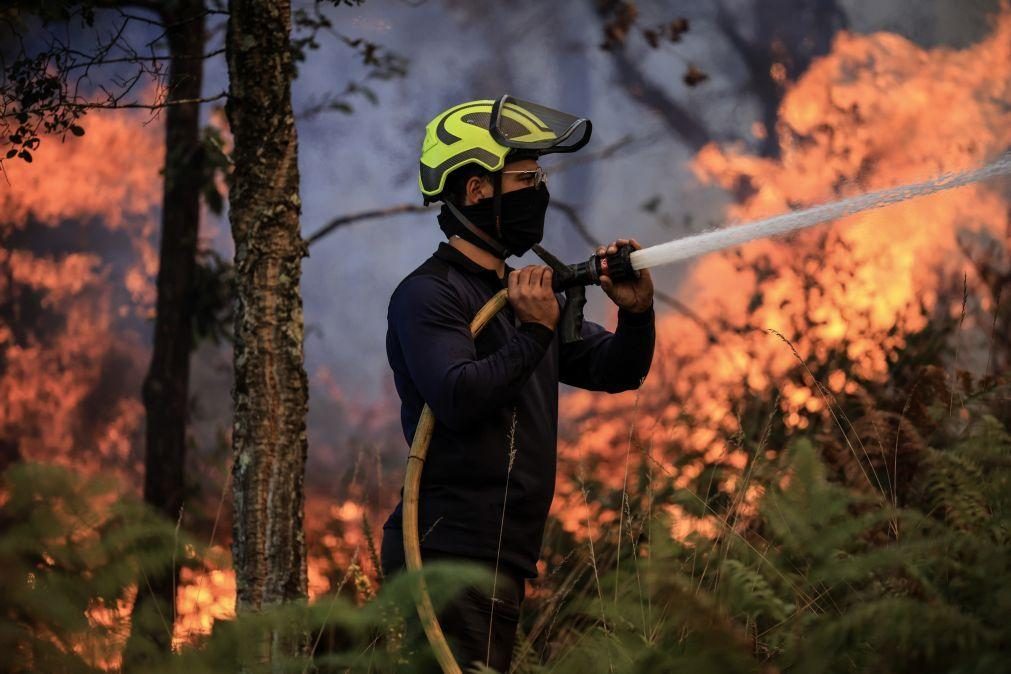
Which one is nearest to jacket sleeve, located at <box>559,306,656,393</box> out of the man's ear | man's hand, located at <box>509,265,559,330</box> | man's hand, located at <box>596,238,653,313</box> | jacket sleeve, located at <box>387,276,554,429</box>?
man's hand, located at <box>596,238,653,313</box>

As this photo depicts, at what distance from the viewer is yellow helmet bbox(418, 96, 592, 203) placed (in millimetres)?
3482

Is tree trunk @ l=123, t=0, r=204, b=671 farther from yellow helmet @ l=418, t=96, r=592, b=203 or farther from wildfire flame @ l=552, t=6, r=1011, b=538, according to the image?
yellow helmet @ l=418, t=96, r=592, b=203

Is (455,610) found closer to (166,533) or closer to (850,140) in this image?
(166,533)

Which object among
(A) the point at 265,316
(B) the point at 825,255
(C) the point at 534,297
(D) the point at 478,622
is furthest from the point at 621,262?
(B) the point at 825,255

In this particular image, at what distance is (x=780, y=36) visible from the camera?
438 inches

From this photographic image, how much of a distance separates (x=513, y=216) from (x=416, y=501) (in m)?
0.88

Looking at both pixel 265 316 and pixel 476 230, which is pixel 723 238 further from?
pixel 265 316

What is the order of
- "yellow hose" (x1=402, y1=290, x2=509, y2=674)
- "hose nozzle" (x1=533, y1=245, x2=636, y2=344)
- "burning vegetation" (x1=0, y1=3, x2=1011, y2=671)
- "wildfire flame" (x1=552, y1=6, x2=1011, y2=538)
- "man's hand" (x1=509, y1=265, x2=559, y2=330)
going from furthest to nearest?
1. "wildfire flame" (x1=552, y1=6, x2=1011, y2=538)
2. "hose nozzle" (x1=533, y1=245, x2=636, y2=344)
3. "man's hand" (x1=509, y1=265, x2=559, y2=330)
4. "yellow hose" (x1=402, y1=290, x2=509, y2=674)
5. "burning vegetation" (x1=0, y1=3, x2=1011, y2=671)

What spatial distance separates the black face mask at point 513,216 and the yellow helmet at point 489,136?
0.35ft

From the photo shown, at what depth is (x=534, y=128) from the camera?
11.5ft

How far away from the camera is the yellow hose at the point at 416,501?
305cm

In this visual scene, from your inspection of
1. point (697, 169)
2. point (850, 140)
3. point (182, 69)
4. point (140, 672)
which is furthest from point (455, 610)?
point (697, 169)

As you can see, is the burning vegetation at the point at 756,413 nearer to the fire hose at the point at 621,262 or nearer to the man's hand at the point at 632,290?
the fire hose at the point at 621,262

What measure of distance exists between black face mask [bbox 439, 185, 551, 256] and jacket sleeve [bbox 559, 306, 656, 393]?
0.36 m
